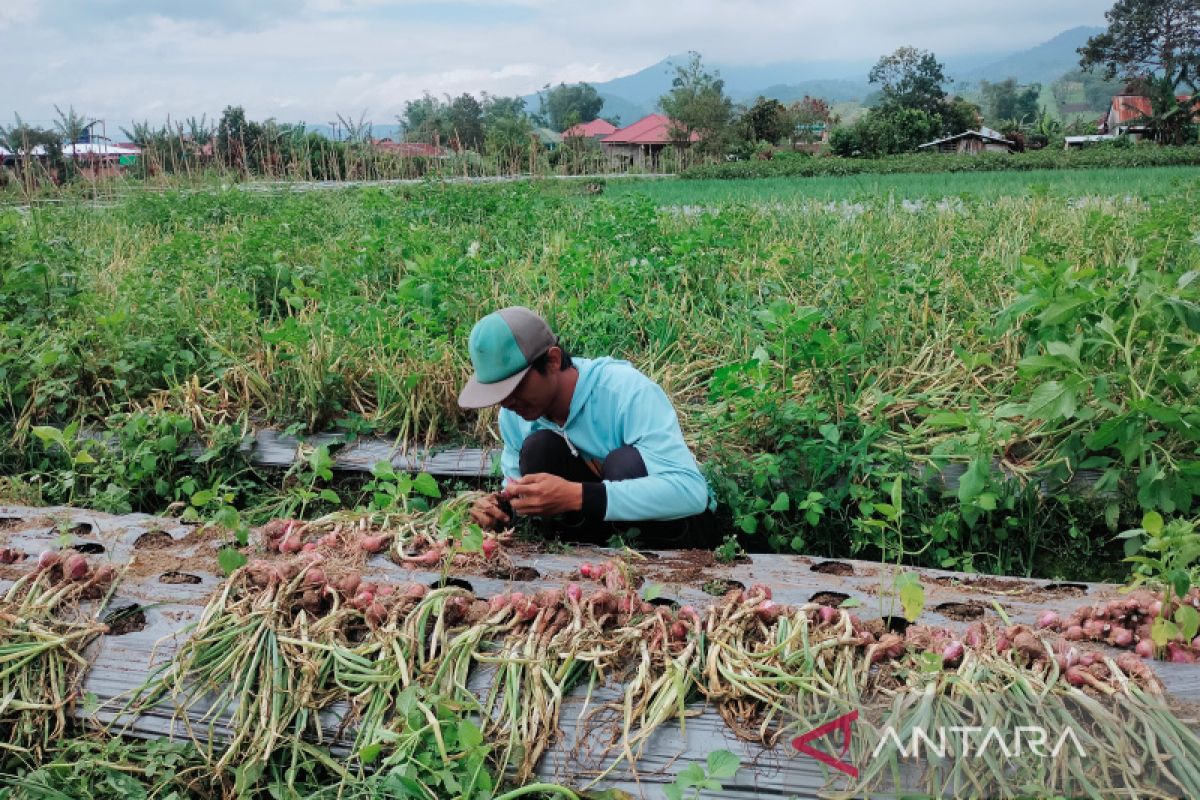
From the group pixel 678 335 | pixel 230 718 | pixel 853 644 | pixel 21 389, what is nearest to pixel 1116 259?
pixel 678 335

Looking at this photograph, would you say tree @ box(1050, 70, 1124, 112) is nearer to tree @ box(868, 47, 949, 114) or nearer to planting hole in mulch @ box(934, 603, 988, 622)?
tree @ box(868, 47, 949, 114)

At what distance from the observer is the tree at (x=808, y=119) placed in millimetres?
38656

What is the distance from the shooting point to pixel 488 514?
2869mm

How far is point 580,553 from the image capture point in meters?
2.87

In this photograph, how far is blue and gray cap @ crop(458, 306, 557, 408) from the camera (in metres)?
2.58

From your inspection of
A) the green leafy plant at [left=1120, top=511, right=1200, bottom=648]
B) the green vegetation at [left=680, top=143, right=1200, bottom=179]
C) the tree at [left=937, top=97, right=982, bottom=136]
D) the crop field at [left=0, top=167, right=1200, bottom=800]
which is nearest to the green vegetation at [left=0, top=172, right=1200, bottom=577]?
the crop field at [left=0, top=167, right=1200, bottom=800]

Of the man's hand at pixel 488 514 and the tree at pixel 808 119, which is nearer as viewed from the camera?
the man's hand at pixel 488 514

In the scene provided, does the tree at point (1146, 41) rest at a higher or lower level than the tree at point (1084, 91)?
lower

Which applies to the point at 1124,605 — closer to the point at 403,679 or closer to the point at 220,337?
the point at 403,679

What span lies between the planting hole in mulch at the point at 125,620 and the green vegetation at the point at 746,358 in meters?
0.35

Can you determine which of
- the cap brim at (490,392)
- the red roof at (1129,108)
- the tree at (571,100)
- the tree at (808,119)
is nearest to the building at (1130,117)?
the red roof at (1129,108)

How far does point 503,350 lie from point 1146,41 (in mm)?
42071

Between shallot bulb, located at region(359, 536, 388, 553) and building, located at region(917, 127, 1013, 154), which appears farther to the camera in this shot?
building, located at region(917, 127, 1013, 154)

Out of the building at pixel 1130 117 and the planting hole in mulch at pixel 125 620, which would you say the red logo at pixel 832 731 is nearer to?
the planting hole in mulch at pixel 125 620
